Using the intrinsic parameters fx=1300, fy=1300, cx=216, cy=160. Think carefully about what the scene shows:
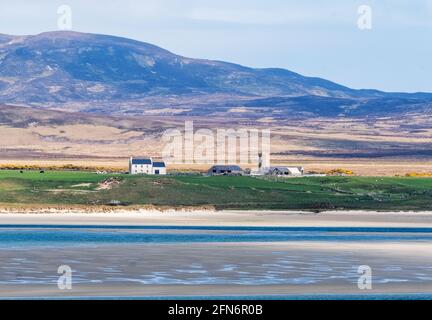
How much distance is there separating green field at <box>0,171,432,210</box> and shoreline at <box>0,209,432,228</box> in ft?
13.2

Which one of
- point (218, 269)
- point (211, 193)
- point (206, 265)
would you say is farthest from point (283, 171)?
point (218, 269)

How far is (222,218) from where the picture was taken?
75.9m

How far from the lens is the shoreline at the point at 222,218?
70.9 metres

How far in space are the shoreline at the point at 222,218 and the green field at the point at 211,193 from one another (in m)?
4.02

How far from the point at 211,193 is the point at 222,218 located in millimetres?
15365

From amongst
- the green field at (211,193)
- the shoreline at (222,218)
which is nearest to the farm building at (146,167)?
the green field at (211,193)

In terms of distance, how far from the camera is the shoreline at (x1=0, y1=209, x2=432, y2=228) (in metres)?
70.9

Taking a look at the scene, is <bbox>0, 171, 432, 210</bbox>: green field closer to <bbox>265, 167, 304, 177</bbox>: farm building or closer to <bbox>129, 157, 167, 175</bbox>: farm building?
<bbox>129, 157, 167, 175</bbox>: farm building

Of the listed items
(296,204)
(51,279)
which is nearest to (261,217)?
(296,204)

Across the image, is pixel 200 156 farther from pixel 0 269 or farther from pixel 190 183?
pixel 0 269

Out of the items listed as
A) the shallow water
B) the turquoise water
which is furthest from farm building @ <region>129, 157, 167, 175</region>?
the shallow water

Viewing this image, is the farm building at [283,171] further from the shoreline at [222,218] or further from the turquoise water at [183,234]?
the turquoise water at [183,234]

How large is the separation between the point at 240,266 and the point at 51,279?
7.56m

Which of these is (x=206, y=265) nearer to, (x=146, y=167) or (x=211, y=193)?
(x=211, y=193)
